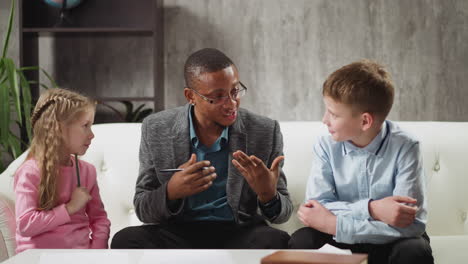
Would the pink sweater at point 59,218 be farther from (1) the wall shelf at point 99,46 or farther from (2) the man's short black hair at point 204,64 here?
(1) the wall shelf at point 99,46

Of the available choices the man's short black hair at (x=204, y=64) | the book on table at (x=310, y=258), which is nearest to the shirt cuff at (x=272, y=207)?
the man's short black hair at (x=204, y=64)

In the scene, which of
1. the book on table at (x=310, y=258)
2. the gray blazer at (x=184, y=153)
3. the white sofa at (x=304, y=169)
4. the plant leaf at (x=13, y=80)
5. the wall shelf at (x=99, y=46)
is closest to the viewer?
the book on table at (x=310, y=258)

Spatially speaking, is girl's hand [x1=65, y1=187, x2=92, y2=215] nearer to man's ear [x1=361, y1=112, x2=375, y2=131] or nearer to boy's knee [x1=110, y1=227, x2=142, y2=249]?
boy's knee [x1=110, y1=227, x2=142, y2=249]

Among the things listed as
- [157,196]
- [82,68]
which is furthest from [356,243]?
[82,68]

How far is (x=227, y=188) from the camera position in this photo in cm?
193

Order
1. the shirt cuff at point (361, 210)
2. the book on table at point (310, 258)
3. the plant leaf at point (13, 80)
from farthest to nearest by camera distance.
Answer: the plant leaf at point (13, 80), the shirt cuff at point (361, 210), the book on table at point (310, 258)

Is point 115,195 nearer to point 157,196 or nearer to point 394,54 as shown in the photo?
point 157,196

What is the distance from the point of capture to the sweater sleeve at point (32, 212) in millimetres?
1806

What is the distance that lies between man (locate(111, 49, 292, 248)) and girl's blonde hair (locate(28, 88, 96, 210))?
0.76ft

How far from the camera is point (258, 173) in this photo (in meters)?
1.73

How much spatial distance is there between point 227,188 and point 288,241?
254 mm

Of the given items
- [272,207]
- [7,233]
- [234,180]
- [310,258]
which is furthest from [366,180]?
[7,233]

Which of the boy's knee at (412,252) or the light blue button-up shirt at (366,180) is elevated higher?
the light blue button-up shirt at (366,180)

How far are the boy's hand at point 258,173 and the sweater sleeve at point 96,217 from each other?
53 centimetres
